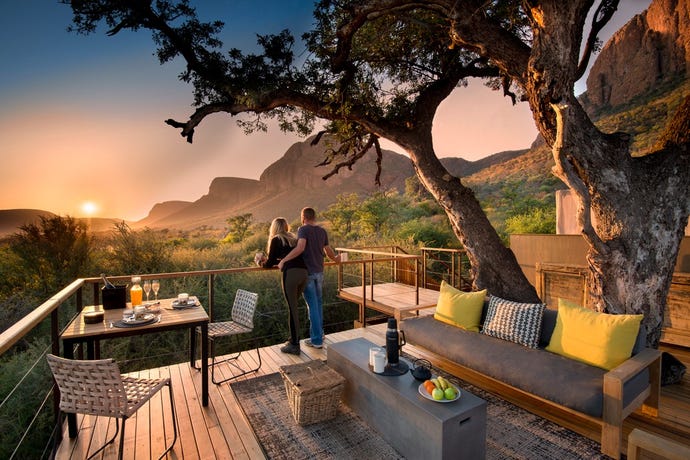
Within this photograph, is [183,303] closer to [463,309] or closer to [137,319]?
[137,319]

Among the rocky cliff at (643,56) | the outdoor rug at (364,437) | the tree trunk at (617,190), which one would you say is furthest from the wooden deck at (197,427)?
the rocky cliff at (643,56)

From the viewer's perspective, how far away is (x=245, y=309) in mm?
3582

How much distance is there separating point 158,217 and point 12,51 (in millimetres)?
30414

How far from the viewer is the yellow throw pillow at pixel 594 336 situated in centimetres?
261

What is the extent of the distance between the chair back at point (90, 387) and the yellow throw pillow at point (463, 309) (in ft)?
9.92

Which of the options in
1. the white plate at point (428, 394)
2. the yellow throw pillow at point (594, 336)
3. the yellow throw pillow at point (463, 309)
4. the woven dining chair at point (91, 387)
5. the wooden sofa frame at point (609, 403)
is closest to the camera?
the woven dining chair at point (91, 387)

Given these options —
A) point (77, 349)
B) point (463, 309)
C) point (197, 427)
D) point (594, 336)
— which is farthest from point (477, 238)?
point (77, 349)

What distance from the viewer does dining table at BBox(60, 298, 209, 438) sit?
7.72 feet

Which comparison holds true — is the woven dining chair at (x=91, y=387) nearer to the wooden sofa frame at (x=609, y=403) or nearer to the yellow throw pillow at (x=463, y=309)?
the wooden sofa frame at (x=609, y=403)

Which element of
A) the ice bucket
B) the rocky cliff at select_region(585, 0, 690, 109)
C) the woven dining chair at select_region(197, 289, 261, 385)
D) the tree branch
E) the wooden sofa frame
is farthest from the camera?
the rocky cliff at select_region(585, 0, 690, 109)

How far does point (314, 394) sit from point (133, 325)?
4.56ft

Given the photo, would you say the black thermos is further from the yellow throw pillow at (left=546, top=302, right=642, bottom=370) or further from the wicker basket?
the yellow throw pillow at (left=546, top=302, right=642, bottom=370)

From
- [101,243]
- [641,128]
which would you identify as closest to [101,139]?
[101,243]

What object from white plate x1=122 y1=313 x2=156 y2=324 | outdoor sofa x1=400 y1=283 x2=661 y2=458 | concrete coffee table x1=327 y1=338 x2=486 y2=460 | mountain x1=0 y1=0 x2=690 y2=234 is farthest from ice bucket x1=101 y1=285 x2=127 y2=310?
mountain x1=0 y1=0 x2=690 y2=234
